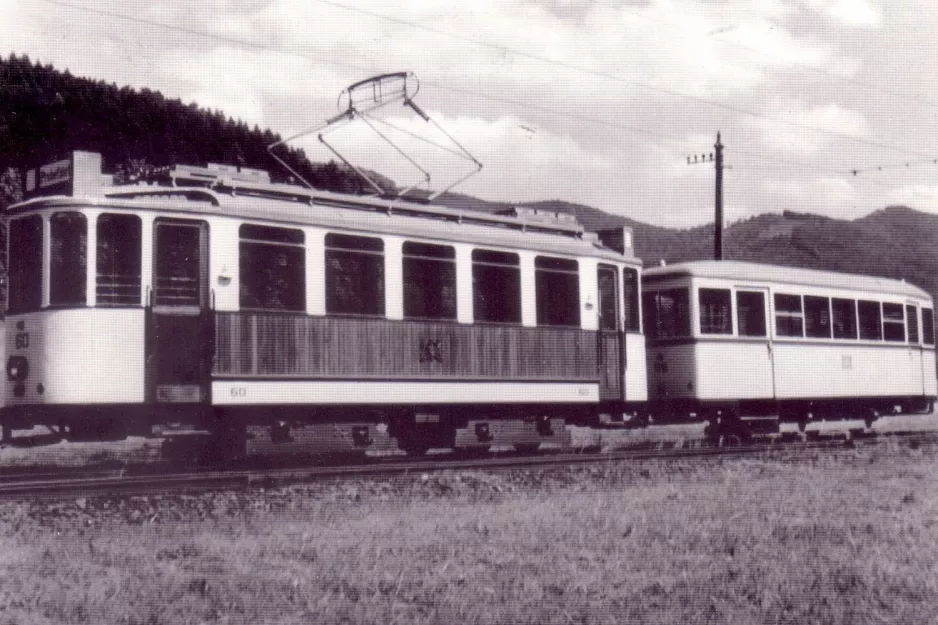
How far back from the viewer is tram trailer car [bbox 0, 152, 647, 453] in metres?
12.6

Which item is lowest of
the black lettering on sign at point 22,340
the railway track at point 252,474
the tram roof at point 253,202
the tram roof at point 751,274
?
the railway track at point 252,474

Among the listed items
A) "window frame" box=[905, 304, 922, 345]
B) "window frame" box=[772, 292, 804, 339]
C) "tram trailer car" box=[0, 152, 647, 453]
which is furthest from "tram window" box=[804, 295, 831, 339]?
"tram trailer car" box=[0, 152, 647, 453]

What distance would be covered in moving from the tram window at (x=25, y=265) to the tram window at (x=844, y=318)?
14538 mm

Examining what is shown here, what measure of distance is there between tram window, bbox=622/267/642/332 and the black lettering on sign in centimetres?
921

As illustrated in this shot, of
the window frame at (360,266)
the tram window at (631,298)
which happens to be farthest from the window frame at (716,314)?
the window frame at (360,266)

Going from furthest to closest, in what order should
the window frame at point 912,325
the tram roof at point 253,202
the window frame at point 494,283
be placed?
the window frame at point 912,325 → the window frame at point 494,283 → the tram roof at point 253,202

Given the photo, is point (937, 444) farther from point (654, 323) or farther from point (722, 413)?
point (654, 323)

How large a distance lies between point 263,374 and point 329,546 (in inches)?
238

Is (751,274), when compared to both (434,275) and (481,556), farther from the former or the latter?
(481,556)

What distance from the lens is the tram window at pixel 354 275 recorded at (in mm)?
14211

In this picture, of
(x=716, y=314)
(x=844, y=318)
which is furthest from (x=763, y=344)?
(x=844, y=318)

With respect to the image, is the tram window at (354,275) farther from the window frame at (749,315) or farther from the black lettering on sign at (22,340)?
the window frame at (749,315)

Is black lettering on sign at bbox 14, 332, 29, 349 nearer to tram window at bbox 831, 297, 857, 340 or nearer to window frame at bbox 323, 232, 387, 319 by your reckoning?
window frame at bbox 323, 232, 387, 319

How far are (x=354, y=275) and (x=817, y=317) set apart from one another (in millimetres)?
10373
